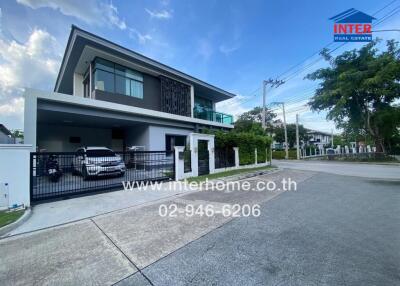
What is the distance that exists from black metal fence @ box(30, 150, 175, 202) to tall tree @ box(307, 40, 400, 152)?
2264 centimetres

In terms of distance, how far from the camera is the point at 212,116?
1936cm

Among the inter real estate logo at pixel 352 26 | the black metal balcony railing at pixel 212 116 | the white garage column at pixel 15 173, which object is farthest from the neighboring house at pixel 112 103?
the inter real estate logo at pixel 352 26

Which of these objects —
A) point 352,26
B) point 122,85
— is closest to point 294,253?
point 122,85

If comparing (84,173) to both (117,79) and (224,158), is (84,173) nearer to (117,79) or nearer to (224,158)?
(117,79)

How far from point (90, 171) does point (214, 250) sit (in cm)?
671

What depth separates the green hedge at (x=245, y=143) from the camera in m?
12.8

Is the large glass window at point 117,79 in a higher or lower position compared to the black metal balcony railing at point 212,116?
higher

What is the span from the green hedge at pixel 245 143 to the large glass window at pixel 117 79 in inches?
276

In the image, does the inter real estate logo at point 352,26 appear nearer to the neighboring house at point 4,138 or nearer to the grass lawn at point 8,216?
the grass lawn at point 8,216

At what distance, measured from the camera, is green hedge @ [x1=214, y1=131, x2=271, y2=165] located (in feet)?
42.0

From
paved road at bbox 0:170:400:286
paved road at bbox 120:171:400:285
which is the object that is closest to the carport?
paved road at bbox 0:170:400:286

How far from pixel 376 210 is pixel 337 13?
11.3 m

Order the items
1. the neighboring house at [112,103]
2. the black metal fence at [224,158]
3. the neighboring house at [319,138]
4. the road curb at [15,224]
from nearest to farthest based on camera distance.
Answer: the road curb at [15,224] < the neighboring house at [112,103] < the black metal fence at [224,158] < the neighboring house at [319,138]

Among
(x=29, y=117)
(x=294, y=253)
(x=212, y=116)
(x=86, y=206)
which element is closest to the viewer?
(x=294, y=253)
